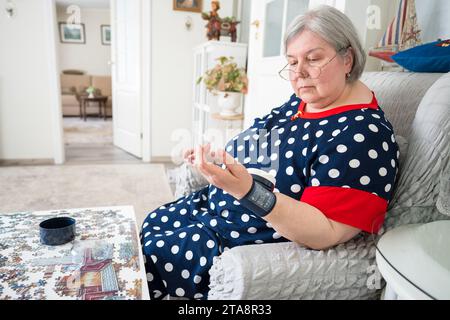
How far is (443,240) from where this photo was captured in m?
0.70

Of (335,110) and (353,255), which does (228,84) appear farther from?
(353,255)

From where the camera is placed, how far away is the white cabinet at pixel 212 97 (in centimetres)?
281

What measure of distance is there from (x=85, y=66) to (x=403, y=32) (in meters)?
8.37

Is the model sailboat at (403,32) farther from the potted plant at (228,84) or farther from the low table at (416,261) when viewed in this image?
the potted plant at (228,84)

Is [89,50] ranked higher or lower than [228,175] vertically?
higher

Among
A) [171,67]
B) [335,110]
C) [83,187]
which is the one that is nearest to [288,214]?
[335,110]

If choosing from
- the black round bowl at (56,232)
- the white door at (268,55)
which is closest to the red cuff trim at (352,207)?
the black round bowl at (56,232)

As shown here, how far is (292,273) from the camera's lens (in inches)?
29.9

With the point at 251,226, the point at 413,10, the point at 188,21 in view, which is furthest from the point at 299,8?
the point at 188,21

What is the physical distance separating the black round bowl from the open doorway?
4.63 meters

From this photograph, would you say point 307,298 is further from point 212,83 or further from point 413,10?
point 212,83

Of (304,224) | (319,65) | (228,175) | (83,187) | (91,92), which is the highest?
(319,65)

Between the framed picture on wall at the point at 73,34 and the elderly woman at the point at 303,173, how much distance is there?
8295 mm

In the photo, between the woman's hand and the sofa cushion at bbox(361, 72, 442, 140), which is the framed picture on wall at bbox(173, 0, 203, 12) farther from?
the woman's hand
